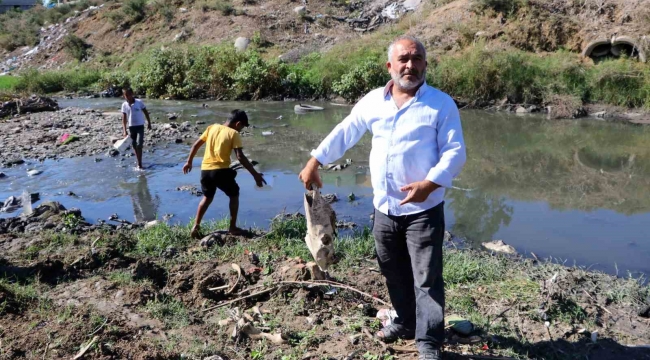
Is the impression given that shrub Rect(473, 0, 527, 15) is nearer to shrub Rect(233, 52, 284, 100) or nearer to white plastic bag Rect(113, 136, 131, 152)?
shrub Rect(233, 52, 284, 100)

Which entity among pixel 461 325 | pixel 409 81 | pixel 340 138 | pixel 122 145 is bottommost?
pixel 461 325

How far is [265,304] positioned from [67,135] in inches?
421

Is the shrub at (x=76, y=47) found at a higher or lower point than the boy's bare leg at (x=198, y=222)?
higher

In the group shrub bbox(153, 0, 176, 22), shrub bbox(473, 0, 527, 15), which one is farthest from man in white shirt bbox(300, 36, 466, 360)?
shrub bbox(153, 0, 176, 22)

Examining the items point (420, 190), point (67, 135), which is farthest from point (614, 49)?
point (420, 190)

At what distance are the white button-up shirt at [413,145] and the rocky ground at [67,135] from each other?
9.21 m

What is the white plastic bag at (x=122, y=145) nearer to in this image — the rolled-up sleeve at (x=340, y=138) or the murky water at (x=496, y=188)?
the murky water at (x=496, y=188)

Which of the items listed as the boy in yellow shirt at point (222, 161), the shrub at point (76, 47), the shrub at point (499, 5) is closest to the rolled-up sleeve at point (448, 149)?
the boy in yellow shirt at point (222, 161)

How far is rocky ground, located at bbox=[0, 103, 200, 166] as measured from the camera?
11.3 meters

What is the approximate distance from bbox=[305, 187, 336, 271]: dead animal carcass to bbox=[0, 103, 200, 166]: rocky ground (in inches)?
342

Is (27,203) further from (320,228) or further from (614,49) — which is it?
(614,49)

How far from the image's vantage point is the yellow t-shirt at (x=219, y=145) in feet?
18.9

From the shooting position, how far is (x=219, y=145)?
576cm

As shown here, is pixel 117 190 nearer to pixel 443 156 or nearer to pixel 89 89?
pixel 443 156
